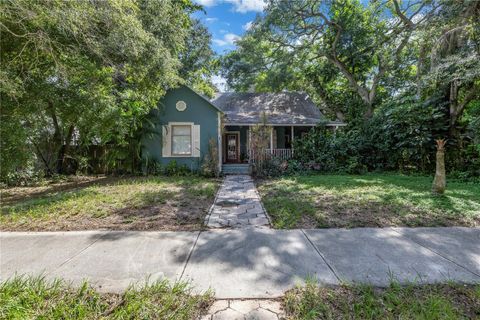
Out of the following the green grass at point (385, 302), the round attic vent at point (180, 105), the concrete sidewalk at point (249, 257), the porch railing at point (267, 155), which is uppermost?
the round attic vent at point (180, 105)

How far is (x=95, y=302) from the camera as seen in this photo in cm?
213

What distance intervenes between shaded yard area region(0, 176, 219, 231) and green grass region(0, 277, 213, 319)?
5.71 feet

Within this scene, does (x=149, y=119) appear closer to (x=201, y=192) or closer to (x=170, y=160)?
(x=170, y=160)

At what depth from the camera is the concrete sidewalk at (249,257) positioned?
251cm

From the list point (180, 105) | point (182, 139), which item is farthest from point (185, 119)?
point (182, 139)

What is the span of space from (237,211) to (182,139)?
6916 millimetres

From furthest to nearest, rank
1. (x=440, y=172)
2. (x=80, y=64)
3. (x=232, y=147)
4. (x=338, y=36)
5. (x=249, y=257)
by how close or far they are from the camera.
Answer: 1. (x=338, y=36)
2. (x=232, y=147)
3. (x=80, y=64)
4. (x=440, y=172)
5. (x=249, y=257)

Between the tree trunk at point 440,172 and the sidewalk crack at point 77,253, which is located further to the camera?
the tree trunk at point 440,172

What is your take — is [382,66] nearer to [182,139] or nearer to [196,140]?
[196,140]

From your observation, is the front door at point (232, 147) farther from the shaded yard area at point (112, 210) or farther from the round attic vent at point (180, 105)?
the shaded yard area at point (112, 210)

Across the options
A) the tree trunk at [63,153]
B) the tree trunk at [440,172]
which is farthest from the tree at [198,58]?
the tree trunk at [440,172]

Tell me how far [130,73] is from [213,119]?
394 centimetres

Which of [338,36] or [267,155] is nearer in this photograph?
[267,155]

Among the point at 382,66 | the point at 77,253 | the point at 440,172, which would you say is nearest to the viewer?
the point at 77,253
